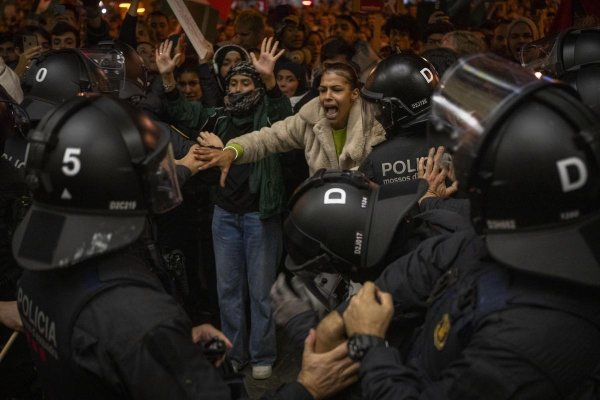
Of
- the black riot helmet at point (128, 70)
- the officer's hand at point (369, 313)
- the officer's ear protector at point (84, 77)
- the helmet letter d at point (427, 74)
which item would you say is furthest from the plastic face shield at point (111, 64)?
the officer's hand at point (369, 313)

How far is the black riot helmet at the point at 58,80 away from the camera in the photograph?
4.19 metres

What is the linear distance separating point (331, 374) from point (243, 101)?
352 centimetres

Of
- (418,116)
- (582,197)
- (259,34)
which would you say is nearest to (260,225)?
(418,116)

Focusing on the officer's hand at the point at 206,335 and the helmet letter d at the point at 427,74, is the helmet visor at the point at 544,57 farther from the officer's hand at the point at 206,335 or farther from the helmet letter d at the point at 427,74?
the officer's hand at the point at 206,335

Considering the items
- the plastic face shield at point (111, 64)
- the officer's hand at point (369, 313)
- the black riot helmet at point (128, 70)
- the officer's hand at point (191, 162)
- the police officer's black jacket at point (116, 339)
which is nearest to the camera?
the police officer's black jacket at point (116, 339)

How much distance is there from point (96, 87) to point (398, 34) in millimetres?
4959

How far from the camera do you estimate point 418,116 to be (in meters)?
4.36

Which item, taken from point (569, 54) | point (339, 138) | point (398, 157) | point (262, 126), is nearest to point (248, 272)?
point (262, 126)

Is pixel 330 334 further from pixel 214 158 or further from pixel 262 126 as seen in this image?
pixel 262 126

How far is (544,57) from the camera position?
195 inches

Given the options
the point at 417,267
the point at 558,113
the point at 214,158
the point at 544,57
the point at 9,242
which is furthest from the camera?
the point at 544,57

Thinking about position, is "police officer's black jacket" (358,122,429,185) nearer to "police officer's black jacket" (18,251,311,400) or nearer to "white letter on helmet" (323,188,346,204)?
"white letter on helmet" (323,188,346,204)

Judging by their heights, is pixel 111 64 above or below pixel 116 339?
above

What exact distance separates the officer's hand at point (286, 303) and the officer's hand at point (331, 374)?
352 millimetres
